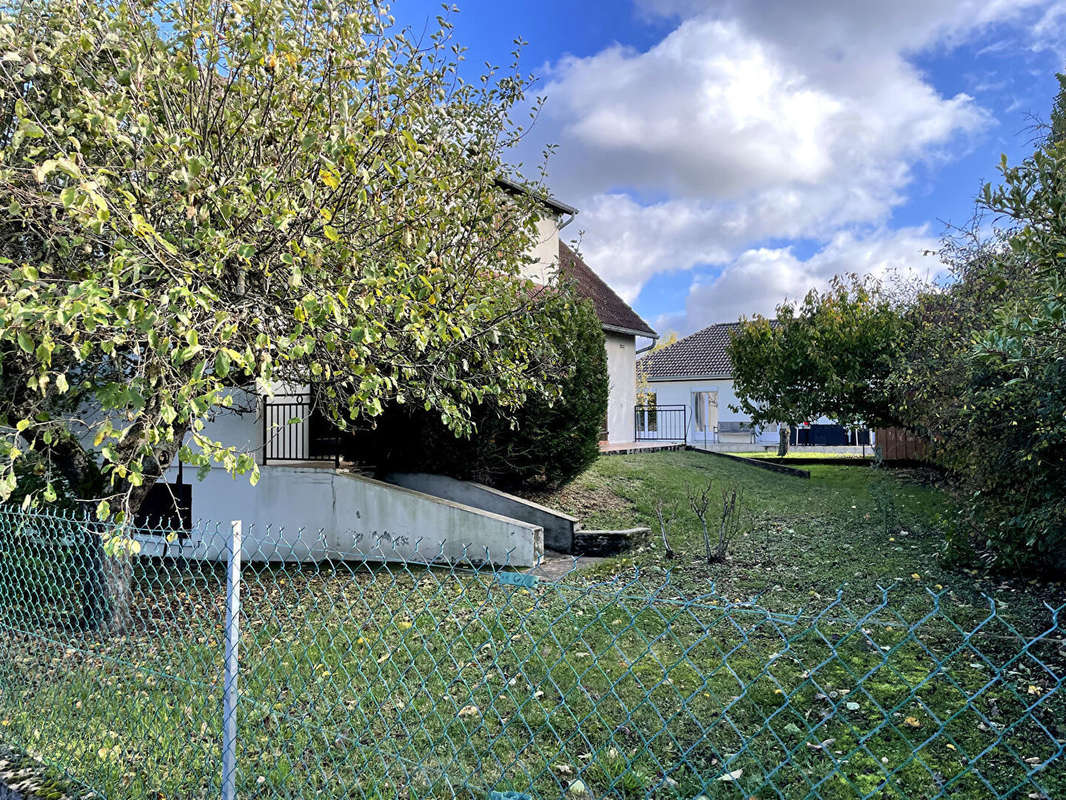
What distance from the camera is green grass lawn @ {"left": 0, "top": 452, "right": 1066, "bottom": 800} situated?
2.96 m

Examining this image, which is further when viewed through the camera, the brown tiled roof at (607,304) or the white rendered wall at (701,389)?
the white rendered wall at (701,389)

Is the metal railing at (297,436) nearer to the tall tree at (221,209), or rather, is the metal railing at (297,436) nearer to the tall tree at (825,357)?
the tall tree at (221,209)

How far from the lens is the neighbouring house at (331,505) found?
8.62 metres

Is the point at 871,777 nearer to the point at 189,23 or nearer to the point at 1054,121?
the point at 189,23

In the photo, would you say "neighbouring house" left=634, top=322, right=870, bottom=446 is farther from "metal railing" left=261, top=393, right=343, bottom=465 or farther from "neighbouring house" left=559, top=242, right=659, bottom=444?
"metal railing" left=261, top=393, right=343, bottom=465

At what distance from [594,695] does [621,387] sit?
1538 cm

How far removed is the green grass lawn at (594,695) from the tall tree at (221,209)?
1160 mm

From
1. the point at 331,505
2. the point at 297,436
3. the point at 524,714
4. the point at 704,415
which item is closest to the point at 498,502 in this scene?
the point at 331,505

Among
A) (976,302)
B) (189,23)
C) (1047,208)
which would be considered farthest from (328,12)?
(976,302)

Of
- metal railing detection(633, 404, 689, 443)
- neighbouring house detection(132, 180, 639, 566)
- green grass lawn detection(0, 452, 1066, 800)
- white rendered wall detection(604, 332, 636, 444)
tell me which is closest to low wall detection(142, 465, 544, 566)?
neighbouring house detection(132, 180, 639, 566)

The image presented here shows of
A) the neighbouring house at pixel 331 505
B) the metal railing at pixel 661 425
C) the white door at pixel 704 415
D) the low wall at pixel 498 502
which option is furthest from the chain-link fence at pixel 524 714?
the white door at pixel 704 415

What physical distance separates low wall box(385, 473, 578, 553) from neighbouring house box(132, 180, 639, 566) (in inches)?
0.5

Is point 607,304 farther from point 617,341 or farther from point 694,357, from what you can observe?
point 694,357

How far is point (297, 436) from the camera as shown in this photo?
10.6 m
